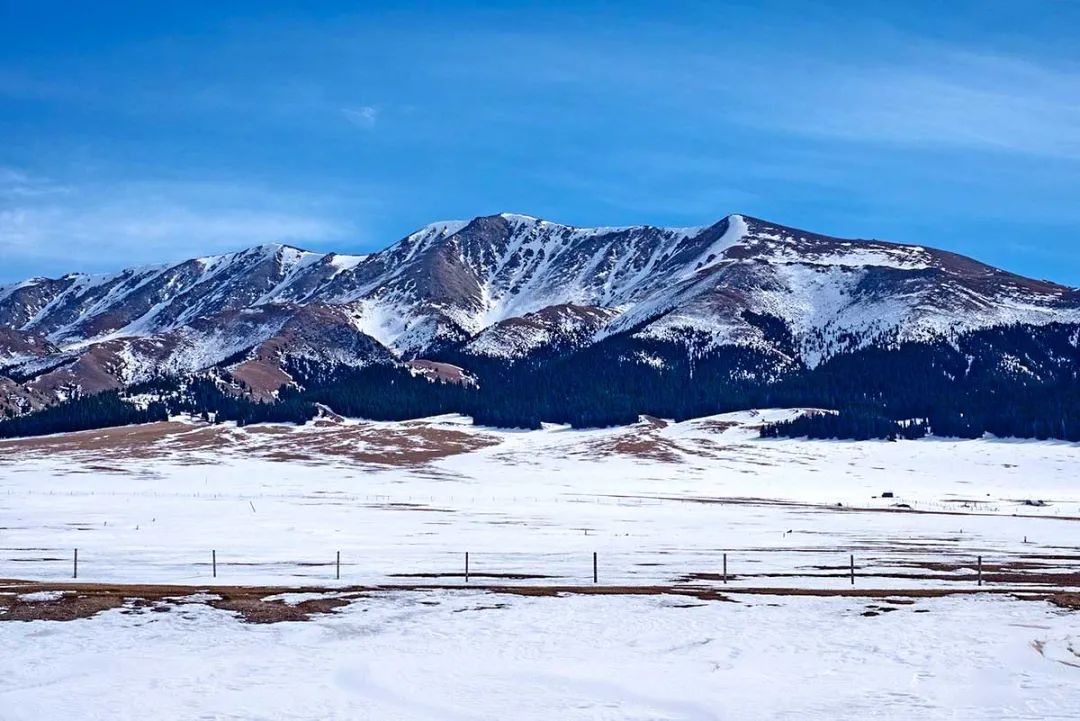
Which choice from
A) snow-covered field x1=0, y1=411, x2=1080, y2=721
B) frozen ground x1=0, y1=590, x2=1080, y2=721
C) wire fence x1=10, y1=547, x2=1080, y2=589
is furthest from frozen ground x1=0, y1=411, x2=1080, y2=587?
frozen ground x1=0, y1=590, x2=1080, y2=721

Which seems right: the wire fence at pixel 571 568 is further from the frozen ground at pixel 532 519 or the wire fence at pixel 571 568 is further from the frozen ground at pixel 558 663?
the frozen ground at pixel 558 663

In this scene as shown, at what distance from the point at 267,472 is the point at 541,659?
153 meters

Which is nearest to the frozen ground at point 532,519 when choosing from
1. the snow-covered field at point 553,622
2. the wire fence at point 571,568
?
the wire fence at point 571,568

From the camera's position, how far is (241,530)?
84875 mm

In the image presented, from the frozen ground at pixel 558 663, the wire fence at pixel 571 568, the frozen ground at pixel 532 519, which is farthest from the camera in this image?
the frozen ground at pixel 532 519

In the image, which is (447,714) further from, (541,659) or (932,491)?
(932,491)

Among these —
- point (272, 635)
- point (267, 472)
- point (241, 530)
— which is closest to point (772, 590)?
point (272, 635)

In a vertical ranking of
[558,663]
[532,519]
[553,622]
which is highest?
[558,663]

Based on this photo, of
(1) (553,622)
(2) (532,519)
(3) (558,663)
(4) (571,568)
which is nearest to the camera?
(3) (558,663)

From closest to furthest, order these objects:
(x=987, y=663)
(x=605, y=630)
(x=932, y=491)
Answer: (x=987, y=663) < (x=605, y=630) < (x=932, y=491)

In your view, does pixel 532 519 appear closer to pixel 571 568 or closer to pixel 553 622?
pixel 571 568

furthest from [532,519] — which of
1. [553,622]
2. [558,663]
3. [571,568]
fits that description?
[558,663]

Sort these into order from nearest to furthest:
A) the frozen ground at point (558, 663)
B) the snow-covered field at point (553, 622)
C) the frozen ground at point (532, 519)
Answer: the frozen ground at point (558, 663) → the snow-covered field at point (553, 622) → the frozen ground at point (532, 519)

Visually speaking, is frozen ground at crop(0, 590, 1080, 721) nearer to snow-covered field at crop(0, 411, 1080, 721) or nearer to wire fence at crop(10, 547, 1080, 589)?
snow-covered field at crop(0, 411, 1080, 721)
